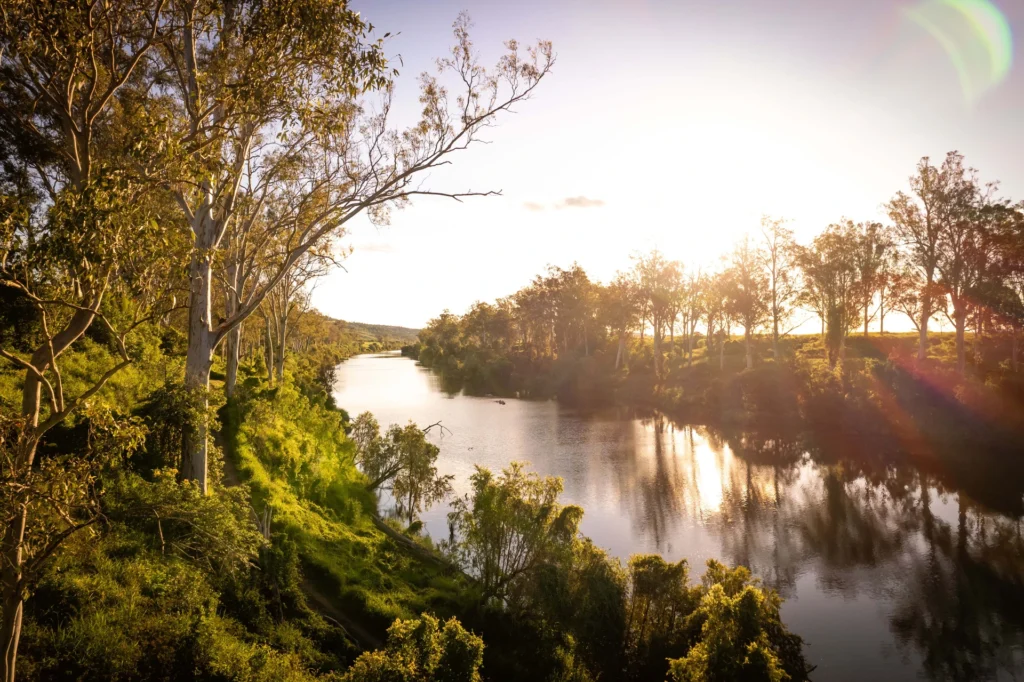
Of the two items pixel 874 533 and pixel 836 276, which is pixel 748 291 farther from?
pixel 874 533

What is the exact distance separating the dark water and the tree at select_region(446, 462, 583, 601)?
5322 mm

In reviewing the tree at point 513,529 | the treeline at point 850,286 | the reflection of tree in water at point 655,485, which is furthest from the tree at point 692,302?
the tree at point 513,529

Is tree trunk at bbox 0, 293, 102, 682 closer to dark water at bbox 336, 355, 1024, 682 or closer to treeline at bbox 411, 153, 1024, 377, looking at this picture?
dark water at bbox 336, 355, 1024, 682

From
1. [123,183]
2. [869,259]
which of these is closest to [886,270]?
[869,259]

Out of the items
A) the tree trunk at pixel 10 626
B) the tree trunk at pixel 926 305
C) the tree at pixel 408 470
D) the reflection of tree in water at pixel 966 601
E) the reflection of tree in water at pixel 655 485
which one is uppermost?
the tree trunk at pixel 926 305

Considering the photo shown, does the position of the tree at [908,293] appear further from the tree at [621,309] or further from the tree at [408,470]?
the tree at [408,470]

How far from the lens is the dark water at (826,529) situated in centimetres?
1447

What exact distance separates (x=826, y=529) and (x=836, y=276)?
3180 centimetres

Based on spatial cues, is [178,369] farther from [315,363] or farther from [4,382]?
[315,363]

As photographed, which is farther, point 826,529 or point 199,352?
point 826,529

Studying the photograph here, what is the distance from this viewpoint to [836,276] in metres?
46.8

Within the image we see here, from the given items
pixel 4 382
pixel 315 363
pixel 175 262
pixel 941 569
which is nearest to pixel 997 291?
pixel 941 569

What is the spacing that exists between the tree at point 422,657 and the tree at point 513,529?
5.19m

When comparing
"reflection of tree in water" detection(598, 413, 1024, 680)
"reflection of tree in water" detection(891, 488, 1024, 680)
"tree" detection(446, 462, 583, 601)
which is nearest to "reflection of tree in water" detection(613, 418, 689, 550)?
"reflection of tree in water" detection(598, 413, 1024, 680)
